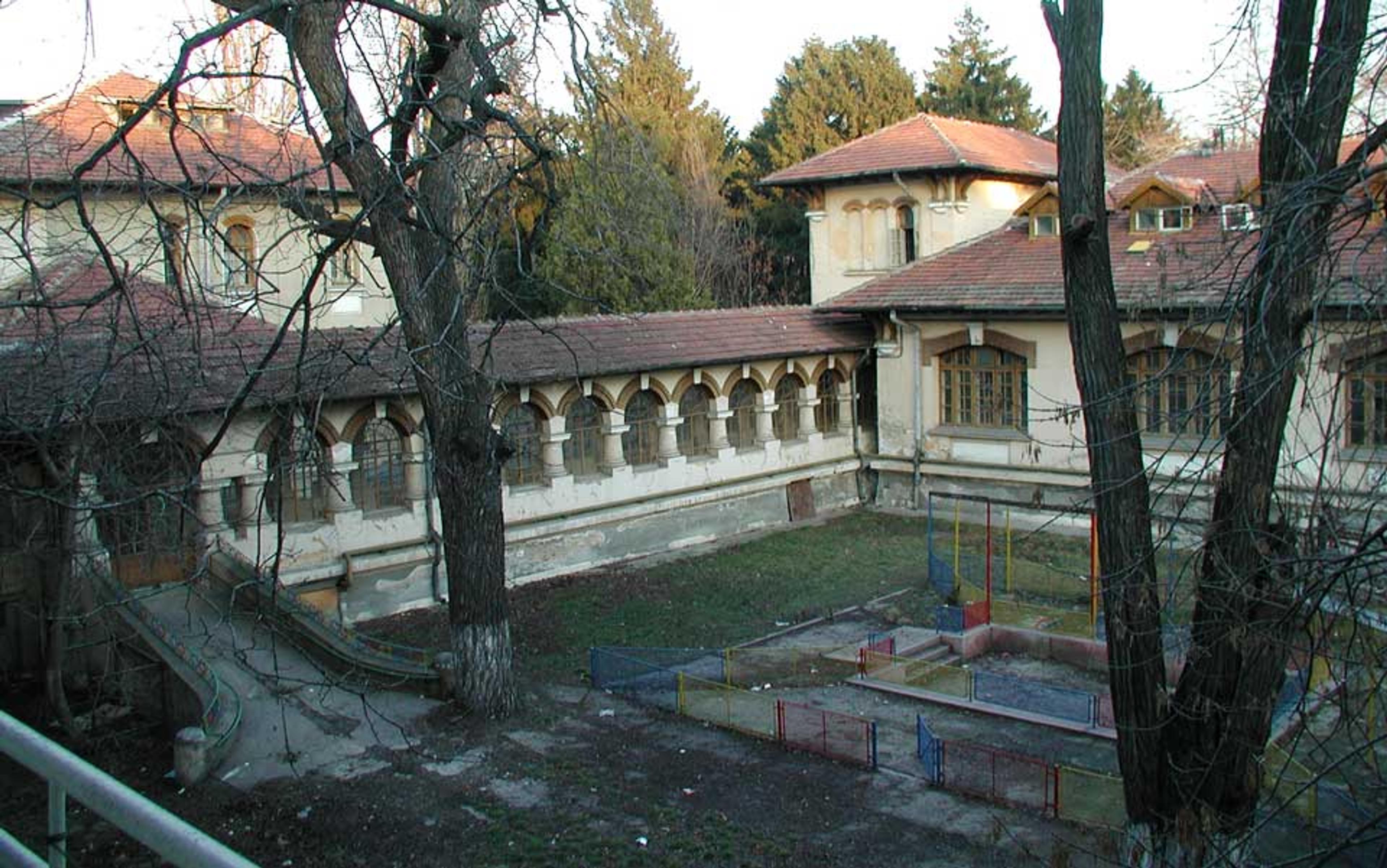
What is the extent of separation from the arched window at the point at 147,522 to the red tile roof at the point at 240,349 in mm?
698

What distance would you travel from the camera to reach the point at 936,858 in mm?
10812

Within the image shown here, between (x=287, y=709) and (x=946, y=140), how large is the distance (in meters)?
22.3

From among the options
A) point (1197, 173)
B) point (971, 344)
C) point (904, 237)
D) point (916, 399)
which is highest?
point (1197, 173)

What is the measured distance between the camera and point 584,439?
22984 mm

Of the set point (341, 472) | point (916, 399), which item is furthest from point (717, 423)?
point (341, 472)

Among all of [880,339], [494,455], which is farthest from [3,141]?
[880,339]

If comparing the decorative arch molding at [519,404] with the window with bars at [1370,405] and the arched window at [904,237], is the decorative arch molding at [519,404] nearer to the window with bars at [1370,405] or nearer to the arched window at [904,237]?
the window with bars at [1370,405]

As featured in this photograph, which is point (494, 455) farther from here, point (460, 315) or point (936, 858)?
point (936, 858)

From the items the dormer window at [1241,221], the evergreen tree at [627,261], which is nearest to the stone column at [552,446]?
the evergreen tree at [627,261]

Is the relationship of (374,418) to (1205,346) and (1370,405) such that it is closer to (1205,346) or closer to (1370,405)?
(1205,346)

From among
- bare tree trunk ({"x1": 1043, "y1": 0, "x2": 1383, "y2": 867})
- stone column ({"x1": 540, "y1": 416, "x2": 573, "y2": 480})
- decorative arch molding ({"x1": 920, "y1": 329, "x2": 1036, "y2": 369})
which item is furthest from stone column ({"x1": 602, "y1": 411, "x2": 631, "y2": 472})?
bare tree trunk ({"x1": 1043, "y1": 0, "x2": 1383, "y2": 867})

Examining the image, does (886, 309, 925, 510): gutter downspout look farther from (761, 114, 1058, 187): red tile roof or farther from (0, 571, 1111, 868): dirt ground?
(0, 571, 1111, 868): dirt ground

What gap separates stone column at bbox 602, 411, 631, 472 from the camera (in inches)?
909

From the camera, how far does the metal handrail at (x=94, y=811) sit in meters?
2.45
